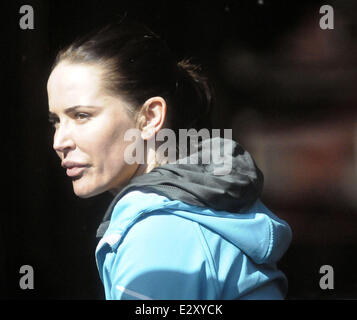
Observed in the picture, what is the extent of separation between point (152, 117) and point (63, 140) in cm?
38

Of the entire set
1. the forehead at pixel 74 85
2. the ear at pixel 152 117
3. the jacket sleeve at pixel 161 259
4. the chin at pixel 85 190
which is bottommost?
the jacket sleeve at pixel 161 259

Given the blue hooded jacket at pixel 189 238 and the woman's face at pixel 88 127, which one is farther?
the woman's face at pixel 88 127

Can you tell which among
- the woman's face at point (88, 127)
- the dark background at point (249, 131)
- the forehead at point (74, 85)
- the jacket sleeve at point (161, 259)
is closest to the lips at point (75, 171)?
the woman's face at point (88, 127)

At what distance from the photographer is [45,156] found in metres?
2.30

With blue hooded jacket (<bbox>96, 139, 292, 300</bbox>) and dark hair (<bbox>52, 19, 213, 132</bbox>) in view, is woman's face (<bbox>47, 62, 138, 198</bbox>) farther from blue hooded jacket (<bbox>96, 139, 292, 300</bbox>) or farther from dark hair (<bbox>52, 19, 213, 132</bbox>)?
blue hooded jacket (<bbox>96, 139, 292, 300</bbox>)

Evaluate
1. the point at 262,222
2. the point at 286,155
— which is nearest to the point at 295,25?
the point at 286,155

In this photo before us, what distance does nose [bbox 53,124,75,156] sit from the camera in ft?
7.01

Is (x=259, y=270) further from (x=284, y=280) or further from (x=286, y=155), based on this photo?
(x=286, y=155)

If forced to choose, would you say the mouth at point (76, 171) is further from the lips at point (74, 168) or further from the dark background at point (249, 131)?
the dark background at point (249, 131)

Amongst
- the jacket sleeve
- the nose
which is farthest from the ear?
→ the jacket sleeve

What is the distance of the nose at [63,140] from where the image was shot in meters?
2.14

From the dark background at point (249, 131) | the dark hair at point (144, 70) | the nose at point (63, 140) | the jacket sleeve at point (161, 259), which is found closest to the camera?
the jacket sleeve at point (161, 259)

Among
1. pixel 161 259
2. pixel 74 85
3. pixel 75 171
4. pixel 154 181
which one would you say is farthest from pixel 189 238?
pixel 74 85

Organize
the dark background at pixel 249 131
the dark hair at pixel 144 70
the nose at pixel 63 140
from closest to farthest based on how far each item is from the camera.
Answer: the dark hair at pixel 144 70
the nose at pixel 63 140
the dark background at pixel 249 131
